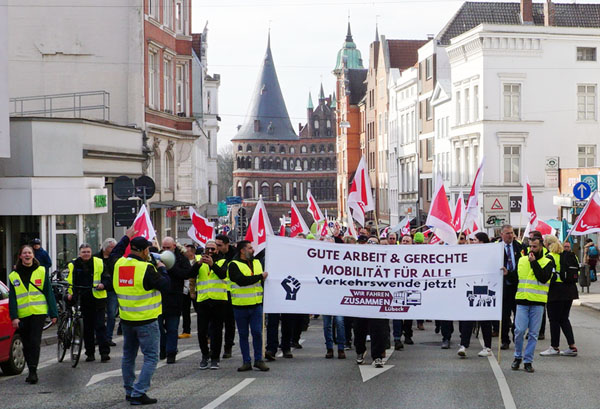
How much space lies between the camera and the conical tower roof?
165500 millimetres

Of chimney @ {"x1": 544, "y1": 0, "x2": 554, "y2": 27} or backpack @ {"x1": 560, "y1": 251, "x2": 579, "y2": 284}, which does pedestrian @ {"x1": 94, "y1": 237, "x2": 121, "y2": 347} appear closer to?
backpack @ {"x1": 560, "y1": 251, "x2": 579, "y2": 284}

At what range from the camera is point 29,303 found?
45.8 feet

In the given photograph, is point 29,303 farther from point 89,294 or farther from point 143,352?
point 143,352

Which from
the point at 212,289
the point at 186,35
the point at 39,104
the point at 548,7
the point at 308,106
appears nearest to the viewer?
the point at 212,289

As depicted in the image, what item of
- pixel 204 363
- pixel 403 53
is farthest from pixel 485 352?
pixel 403 53

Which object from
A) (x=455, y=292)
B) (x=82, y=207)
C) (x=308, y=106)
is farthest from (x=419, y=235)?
(x=308, y=106)

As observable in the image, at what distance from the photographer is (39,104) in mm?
37938

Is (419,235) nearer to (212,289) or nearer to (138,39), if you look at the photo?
(212,289)

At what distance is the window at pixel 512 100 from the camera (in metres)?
54.8

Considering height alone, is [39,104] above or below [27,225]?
above

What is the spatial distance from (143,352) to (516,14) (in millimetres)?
51439

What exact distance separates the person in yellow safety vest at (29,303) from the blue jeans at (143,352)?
2.36 meters

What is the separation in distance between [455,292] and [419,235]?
6003 mm

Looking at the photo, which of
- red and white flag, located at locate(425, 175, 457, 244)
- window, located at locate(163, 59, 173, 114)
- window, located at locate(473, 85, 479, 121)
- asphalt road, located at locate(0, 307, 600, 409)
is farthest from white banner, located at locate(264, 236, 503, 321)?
window, located at locate(473, 85, 479, 121)
